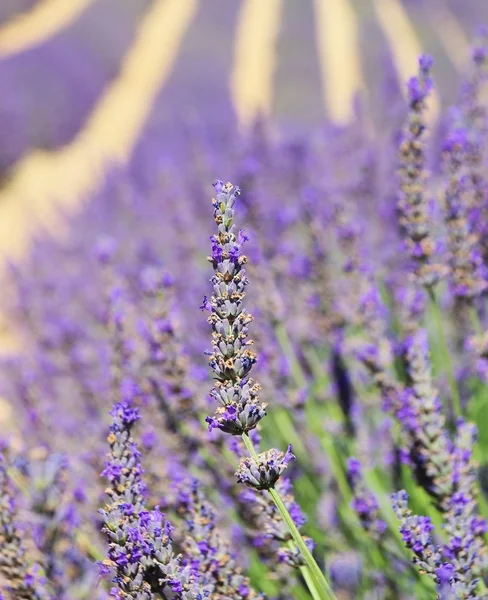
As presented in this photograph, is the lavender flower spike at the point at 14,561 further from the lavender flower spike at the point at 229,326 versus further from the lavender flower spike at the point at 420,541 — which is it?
the lavender flower spike at the point at 420,541

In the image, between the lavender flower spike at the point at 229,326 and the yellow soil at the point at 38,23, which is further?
the yellow soil at the point at 38,23

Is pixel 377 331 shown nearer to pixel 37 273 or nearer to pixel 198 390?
pixel 198 390

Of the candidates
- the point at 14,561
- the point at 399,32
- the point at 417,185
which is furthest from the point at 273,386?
the point at 399,32

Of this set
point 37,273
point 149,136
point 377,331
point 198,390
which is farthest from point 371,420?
point 149,136

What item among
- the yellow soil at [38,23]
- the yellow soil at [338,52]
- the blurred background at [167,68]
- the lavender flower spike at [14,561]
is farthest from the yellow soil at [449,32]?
the lavender flower spike at [14,561]

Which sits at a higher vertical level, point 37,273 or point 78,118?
point 78,118

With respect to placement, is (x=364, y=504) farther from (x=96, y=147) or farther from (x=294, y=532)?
(x=96, y=147)

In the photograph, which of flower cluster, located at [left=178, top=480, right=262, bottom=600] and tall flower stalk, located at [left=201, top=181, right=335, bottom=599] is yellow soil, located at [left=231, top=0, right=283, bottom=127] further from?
tall flower stalk, located at [left=201, top=181, right=335, bottom=599]
